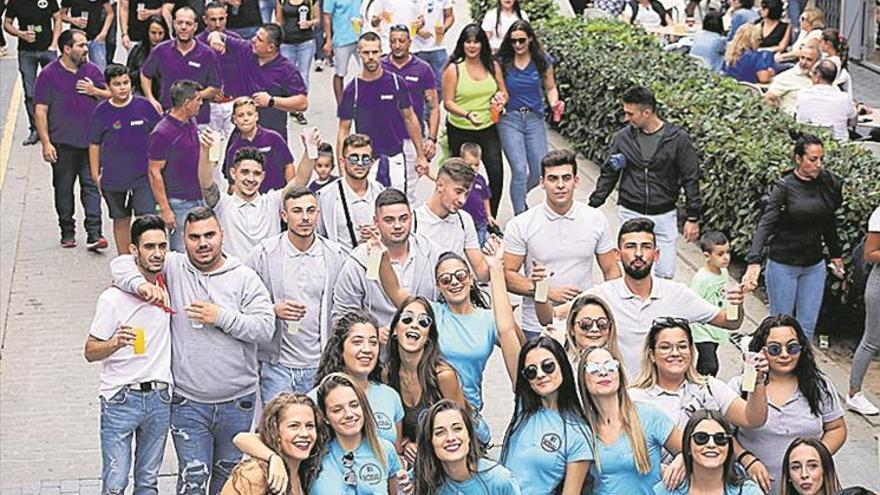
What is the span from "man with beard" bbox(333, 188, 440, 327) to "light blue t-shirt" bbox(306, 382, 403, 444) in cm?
109

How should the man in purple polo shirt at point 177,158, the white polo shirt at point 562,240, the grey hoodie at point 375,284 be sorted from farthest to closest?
the man in purple polo shirt at point 177,158 → the white polo shirt at point 562,240 → the grey hoodie at point 375,284

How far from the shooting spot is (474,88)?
1365 centimetres

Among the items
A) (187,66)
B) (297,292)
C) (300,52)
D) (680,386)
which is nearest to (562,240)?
(297,292)

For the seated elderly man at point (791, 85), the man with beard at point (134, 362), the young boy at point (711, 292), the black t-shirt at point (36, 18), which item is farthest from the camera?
the black t-shirt at point (36, 18)

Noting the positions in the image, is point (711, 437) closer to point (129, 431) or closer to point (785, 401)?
point (785, 401)

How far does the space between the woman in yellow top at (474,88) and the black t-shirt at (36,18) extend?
4.51 m

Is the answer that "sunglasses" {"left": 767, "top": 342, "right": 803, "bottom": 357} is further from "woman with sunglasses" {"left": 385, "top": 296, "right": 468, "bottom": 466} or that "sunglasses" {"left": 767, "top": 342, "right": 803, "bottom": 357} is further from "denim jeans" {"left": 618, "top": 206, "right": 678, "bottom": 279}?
"denim jeans" {"left": 618, "top": 206, "right": 678, "bottom": 279}

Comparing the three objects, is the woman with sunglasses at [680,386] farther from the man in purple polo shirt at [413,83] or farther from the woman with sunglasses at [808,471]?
the man in purple polo shirt at [413,83]

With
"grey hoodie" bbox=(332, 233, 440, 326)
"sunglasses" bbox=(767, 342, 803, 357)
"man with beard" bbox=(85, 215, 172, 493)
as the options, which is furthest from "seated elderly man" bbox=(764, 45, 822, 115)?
"man with beard" bbox=(85, 215, 172, 493)

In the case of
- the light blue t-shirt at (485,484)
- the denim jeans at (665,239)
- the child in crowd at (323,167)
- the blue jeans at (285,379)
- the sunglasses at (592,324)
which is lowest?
the denim jeans at (665,239)

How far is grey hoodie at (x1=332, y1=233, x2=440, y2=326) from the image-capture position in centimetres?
953

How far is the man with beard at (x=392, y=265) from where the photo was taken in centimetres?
954

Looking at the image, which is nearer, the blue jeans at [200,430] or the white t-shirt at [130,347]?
the white t-shirt at [130,347]

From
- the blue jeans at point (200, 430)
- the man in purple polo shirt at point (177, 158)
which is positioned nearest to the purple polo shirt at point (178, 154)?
the man in purple polo shirt at point (177, 158)
